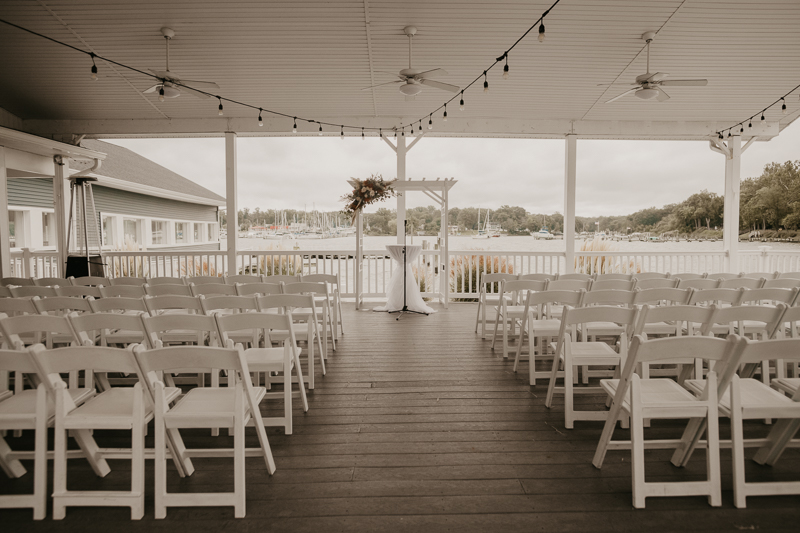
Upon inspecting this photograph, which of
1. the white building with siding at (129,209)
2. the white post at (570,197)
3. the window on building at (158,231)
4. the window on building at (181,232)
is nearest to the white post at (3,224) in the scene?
the white building with siding at (129,209)

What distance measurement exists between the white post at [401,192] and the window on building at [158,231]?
9862mm

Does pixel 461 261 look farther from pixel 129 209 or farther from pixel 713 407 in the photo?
pixel 129 209

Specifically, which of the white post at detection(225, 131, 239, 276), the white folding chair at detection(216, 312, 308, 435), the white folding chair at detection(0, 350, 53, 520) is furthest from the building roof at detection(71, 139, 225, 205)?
the white folding chair at detection(0, 350, 53, 520)

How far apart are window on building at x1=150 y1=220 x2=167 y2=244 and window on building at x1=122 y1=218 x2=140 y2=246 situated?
693 millimetres

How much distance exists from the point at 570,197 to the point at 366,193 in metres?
4.31

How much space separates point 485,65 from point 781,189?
9.57 metres

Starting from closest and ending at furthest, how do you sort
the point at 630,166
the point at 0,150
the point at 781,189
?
the point at 0,150 → the point at 781,189 → the point at 630,166

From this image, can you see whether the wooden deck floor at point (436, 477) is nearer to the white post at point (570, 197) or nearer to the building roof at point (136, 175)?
the white post at point (570, 197)

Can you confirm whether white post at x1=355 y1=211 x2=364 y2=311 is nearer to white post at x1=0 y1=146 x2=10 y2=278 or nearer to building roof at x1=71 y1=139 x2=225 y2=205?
white post at x1=0 y1=146 x2=10 y2=278

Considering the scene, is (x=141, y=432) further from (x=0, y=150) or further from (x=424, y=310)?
(x=0, y=150)

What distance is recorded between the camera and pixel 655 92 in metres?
6.00

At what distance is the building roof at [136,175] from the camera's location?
1202 cm

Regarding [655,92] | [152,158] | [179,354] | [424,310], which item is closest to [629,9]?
[655,92]

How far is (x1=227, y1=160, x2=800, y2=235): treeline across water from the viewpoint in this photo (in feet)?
36.5
